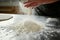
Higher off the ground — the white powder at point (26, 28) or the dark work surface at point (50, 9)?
the dark work surface at point (50, 9)

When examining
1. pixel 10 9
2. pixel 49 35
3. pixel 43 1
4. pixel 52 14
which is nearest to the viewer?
pixel 49 35

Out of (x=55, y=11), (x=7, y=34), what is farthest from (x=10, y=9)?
(x=7, y=34)

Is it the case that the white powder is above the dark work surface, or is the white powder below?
below

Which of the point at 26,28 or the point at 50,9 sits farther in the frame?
the point at 50,9

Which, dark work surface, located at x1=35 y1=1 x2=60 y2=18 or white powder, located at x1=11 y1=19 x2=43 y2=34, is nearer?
white powder, located at x1=11 y1=19 x2=43 y2=34

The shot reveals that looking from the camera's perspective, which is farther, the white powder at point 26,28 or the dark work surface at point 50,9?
the dark work surface at point 50,9

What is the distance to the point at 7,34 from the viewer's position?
0.74 meters

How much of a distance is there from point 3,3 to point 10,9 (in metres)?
0.26

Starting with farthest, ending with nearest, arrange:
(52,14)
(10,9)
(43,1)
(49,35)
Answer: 1. (10,9)
2. (43,1)
3. (52,14)
4. (49,35)

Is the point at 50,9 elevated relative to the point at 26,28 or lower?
elevated

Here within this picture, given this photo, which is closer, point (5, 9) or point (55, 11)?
point (55, 11)

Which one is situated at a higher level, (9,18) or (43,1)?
(43,1)

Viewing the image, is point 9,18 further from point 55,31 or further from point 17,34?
point 55,31

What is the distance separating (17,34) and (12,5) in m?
2.29
